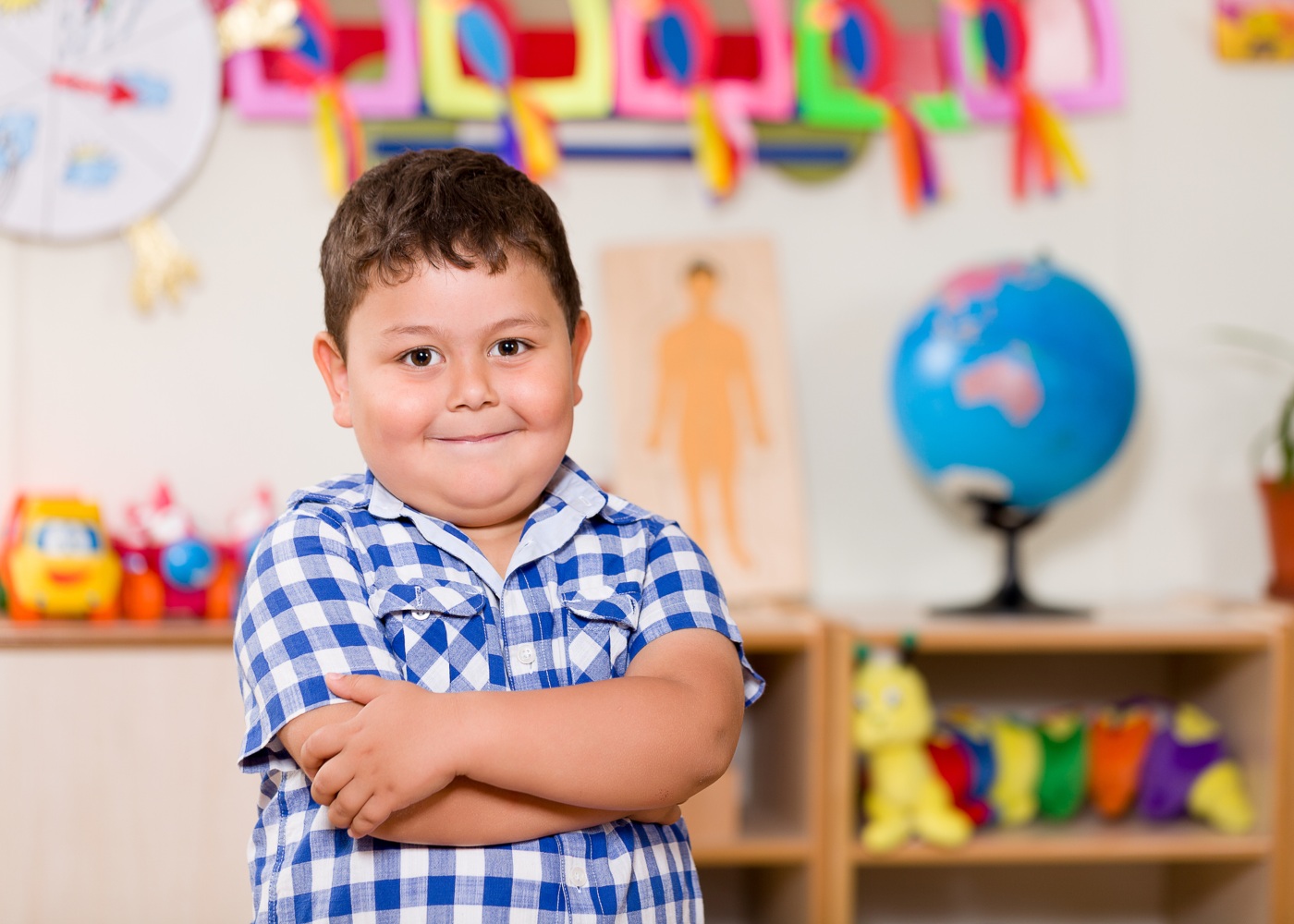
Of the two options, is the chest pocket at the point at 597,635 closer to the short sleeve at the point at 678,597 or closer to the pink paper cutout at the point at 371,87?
the short sleeve at the point at 678,597

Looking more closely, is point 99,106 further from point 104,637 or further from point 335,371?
point 335,371

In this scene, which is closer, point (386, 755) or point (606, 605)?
point (386, 755)

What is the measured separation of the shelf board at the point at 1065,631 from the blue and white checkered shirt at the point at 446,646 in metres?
1.01

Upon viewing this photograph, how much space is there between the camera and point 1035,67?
2305 mm

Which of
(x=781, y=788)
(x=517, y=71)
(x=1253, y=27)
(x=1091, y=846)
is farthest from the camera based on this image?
(x=1253, y=27)

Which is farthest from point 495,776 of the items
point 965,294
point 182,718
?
point 965,294

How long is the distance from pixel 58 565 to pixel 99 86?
2.66 feet

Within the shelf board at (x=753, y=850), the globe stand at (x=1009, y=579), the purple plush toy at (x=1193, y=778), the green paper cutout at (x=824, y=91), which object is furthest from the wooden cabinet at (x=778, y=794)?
the green paper cutout at (x=824, y=91)

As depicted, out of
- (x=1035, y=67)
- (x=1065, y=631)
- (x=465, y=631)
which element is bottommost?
(x=1065, y=631)

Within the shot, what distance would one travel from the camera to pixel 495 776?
79cm

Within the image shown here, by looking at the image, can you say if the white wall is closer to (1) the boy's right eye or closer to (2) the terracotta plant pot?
(2) the terracotta plant pot

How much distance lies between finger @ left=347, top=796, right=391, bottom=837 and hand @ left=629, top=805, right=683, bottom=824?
0.19 metres

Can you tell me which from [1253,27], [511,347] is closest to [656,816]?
[511,347]

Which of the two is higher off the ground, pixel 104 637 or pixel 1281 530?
pixel 1281 530
